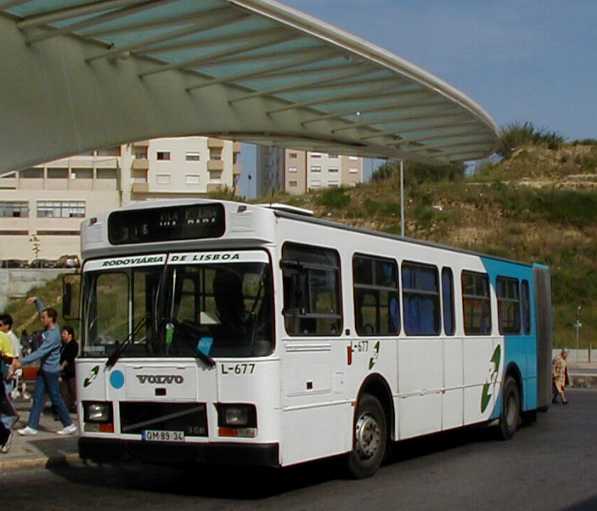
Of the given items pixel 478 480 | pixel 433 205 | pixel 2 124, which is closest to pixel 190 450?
pixel 478 480

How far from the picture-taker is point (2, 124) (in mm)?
17750

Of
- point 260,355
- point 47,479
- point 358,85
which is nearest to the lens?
point 260,355

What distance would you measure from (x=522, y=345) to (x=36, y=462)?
27.5 feet

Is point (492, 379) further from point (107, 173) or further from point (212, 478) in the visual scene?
point (107, 173)

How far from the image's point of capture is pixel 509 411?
1653 cm

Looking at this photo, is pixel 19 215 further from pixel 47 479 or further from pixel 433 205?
pixel 47 479

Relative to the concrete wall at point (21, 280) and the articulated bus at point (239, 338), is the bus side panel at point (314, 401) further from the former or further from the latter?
the concrete wall at point (21, 280)

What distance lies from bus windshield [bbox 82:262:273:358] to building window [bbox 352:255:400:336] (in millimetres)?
1810

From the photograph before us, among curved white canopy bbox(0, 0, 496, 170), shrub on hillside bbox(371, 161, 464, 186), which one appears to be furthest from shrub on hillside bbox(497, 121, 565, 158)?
curved white canopy bbox(0, 0, 496, 170)

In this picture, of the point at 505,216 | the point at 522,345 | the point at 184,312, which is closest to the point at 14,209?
the point at 505,216

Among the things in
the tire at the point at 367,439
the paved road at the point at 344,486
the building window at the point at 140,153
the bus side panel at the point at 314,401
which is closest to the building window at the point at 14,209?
the building window at the point at 140,153

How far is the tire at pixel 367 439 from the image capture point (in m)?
11.4

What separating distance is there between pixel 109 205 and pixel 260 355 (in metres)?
75.1

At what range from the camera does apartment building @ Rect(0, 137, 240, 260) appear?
83.2m
